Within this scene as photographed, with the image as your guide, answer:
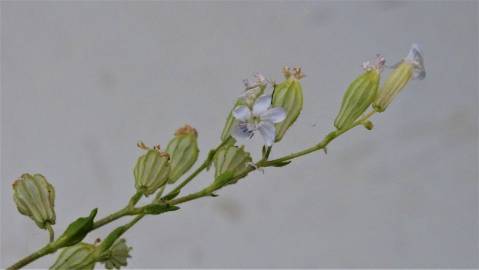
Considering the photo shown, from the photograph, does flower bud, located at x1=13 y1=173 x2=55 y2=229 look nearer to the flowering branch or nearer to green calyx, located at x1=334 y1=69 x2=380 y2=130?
the flowering branch

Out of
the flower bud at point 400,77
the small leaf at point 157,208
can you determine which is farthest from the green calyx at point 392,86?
the small leaf at point 157,208

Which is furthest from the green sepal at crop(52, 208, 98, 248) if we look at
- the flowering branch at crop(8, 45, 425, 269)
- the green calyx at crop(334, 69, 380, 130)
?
the green calyx at crop(334, 69, 380, 130)

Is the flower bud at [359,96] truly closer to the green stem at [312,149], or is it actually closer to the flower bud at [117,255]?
the green stem at [312,149]

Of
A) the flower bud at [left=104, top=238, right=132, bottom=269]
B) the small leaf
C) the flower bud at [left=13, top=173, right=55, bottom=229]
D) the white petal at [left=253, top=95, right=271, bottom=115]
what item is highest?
the white petal at [left=253, top=95, right=271, bottom=115]

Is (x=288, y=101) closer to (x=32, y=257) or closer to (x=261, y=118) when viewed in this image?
(x=261, y=118)

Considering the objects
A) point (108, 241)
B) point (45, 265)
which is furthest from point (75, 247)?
point (45, 265)

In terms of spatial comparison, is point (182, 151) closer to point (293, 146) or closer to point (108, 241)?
point (108, 241)
